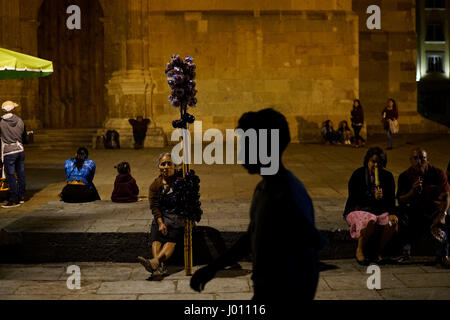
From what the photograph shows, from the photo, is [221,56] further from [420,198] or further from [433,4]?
[433,4]

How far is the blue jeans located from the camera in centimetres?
895

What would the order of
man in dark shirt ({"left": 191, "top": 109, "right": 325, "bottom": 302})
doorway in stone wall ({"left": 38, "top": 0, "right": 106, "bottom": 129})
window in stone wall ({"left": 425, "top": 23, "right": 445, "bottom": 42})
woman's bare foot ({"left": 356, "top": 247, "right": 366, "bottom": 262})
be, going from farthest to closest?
window in stone wall ({"left": 425, "top": 23, "right": 445, "bottom": 42})
doorway in stone wall ({"left": 38, "top": 0, "right": 106, "bottom": 129})
woman's bare foot ({"left": 356, "top": 247, "right": 366, "bottom": 262})
man in dark shirt ({"left": 191, "top": 109, "right": 325, "bottom": 302})

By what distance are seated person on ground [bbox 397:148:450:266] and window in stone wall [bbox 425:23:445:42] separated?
42388mm

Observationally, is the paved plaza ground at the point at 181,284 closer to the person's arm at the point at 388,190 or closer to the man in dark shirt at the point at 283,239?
the person's arm at the point at 388,190

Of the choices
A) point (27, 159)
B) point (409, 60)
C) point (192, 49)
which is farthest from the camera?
point (409, 60)

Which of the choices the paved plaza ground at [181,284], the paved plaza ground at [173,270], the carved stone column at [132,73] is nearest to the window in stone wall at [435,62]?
the carved stone column at [132,73]

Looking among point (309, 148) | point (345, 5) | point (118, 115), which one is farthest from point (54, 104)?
point (345, 5)

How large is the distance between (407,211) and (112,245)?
324cm

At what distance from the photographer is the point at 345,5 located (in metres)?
18.2

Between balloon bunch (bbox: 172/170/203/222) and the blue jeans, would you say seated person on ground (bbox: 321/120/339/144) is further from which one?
balloon bunch (bbox: 172/170/203/222)

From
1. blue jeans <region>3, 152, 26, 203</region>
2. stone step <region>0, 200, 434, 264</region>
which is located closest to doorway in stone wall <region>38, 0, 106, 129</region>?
blue jeans <region>3, 152, 26, 203</region>

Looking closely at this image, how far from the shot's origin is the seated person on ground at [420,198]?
6.54 m

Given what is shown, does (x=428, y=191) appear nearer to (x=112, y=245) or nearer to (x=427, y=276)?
(x=427, y=276)

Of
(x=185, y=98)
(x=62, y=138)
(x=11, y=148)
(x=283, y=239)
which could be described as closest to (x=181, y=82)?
(x=185, y=98)
